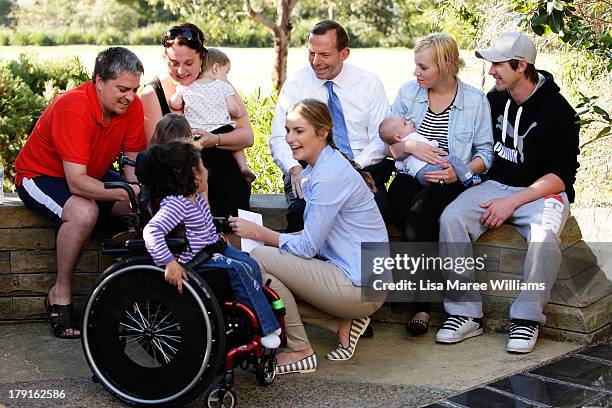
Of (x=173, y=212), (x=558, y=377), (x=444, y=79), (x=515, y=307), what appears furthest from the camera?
(x=444, y=79)

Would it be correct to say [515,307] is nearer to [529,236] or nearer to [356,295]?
[529,236]

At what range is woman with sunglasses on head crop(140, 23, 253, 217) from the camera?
492cm

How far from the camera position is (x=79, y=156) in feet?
15.0

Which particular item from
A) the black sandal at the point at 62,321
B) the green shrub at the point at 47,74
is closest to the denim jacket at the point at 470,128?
the black sandal at the point at 62,321

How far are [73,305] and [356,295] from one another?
164cm

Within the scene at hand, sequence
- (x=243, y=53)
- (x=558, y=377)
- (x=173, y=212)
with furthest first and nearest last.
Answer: (x=243, y=53) < (x=558, y=377) < (x=173, y=212)

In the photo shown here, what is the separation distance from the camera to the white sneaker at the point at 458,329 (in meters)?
4.70

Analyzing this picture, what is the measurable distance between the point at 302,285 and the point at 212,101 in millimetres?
1254

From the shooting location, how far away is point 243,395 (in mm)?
4020

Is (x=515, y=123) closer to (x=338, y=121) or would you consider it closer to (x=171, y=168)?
(x=338, y=121)

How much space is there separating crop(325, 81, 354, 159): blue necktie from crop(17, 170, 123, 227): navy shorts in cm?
123

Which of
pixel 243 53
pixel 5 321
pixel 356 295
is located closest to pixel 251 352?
pixel 356 295

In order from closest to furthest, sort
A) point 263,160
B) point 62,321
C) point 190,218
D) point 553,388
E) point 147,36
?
point 190,218, point 553,388, point 62,321, point 263,160, point 147,36

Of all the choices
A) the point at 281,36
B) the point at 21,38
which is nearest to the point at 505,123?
the point at 281,36
